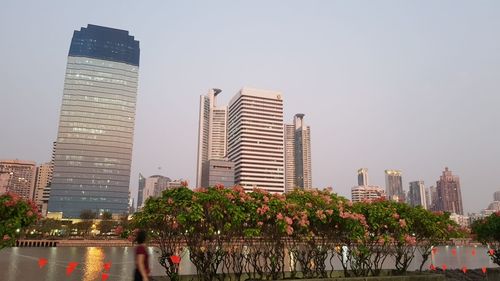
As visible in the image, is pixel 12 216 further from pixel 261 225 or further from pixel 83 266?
pixel 83 266

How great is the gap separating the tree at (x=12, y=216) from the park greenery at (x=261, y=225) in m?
5.20

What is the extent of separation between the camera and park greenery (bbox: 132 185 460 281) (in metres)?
18.5

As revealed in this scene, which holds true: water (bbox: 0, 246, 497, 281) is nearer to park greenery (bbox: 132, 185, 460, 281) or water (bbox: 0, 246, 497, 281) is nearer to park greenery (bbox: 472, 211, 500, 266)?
park greenery (bbox: 472, 211, 500, 266)

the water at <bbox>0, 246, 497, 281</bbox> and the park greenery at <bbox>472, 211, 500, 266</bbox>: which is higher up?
the park greenery at <bbox>472, 211, 500, 266</bbox>

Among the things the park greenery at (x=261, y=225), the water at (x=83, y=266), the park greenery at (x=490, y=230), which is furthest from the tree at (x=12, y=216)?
the park greenery at (x=490, y=230)


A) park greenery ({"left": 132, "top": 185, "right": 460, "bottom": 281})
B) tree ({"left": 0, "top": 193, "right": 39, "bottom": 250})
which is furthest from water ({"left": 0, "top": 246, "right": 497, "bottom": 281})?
park greenery ({"left": 132, "top": 185, "right": 460, "bottom": 281})

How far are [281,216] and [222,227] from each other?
9.86 feet

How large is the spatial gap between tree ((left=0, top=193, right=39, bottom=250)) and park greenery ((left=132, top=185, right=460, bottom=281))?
5.20 m

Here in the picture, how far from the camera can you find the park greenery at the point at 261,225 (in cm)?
1848

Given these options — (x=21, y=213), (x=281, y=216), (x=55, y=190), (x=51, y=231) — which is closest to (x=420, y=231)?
(x=281, y=216)

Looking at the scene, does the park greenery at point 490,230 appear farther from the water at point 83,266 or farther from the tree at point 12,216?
the tree at point 12,216

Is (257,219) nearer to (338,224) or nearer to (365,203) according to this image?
(338,224)

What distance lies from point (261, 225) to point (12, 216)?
11927 millimetres

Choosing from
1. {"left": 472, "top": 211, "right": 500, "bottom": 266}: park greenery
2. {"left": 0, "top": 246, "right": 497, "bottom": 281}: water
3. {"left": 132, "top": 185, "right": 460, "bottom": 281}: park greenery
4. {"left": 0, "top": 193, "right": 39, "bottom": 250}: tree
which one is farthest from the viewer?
{"left": 0, "top": 246, "right": 497, "bottom": 281}: water
